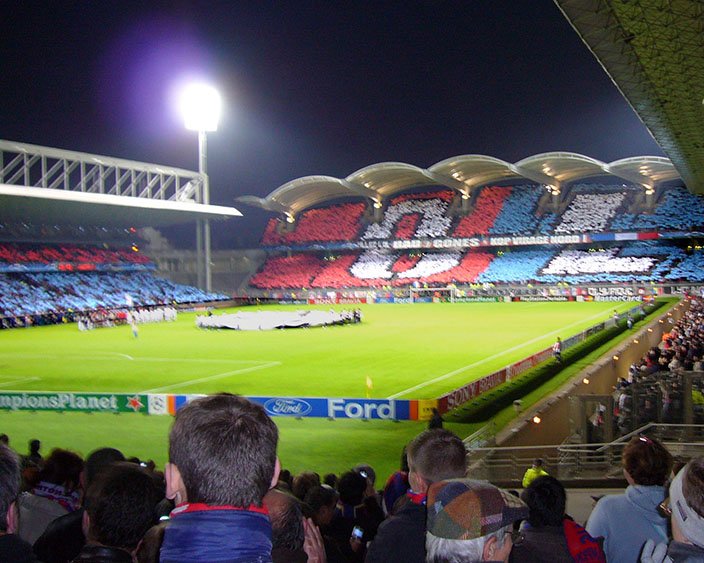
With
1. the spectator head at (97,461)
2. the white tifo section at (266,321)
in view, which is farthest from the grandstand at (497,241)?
the spectator head at (97,461)

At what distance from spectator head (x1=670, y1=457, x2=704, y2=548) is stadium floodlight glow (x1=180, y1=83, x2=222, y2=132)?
69225 mm

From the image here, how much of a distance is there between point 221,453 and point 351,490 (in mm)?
4799

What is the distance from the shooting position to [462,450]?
443 cm

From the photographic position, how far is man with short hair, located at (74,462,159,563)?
343 cm

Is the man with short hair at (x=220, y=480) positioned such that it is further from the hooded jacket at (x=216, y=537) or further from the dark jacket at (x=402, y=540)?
the dark jacket at (x=402, y=540)

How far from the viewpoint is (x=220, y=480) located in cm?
259

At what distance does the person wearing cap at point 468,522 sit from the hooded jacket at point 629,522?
7.31ft

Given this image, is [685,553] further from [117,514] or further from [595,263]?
[595,263]

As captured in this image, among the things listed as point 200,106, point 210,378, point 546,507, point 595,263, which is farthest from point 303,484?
point 595,263

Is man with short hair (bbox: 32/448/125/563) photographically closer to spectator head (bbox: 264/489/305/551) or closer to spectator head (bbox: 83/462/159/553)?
spectator head (bbox: 83/462/159/553)

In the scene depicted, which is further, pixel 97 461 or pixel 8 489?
pixel 97 461

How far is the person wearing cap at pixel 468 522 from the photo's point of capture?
8.86 feet

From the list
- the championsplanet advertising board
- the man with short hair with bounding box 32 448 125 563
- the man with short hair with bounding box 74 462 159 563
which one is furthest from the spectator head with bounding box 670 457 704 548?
the championsplanet advertising board

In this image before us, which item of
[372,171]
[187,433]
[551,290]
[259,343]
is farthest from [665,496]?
[372,171]
